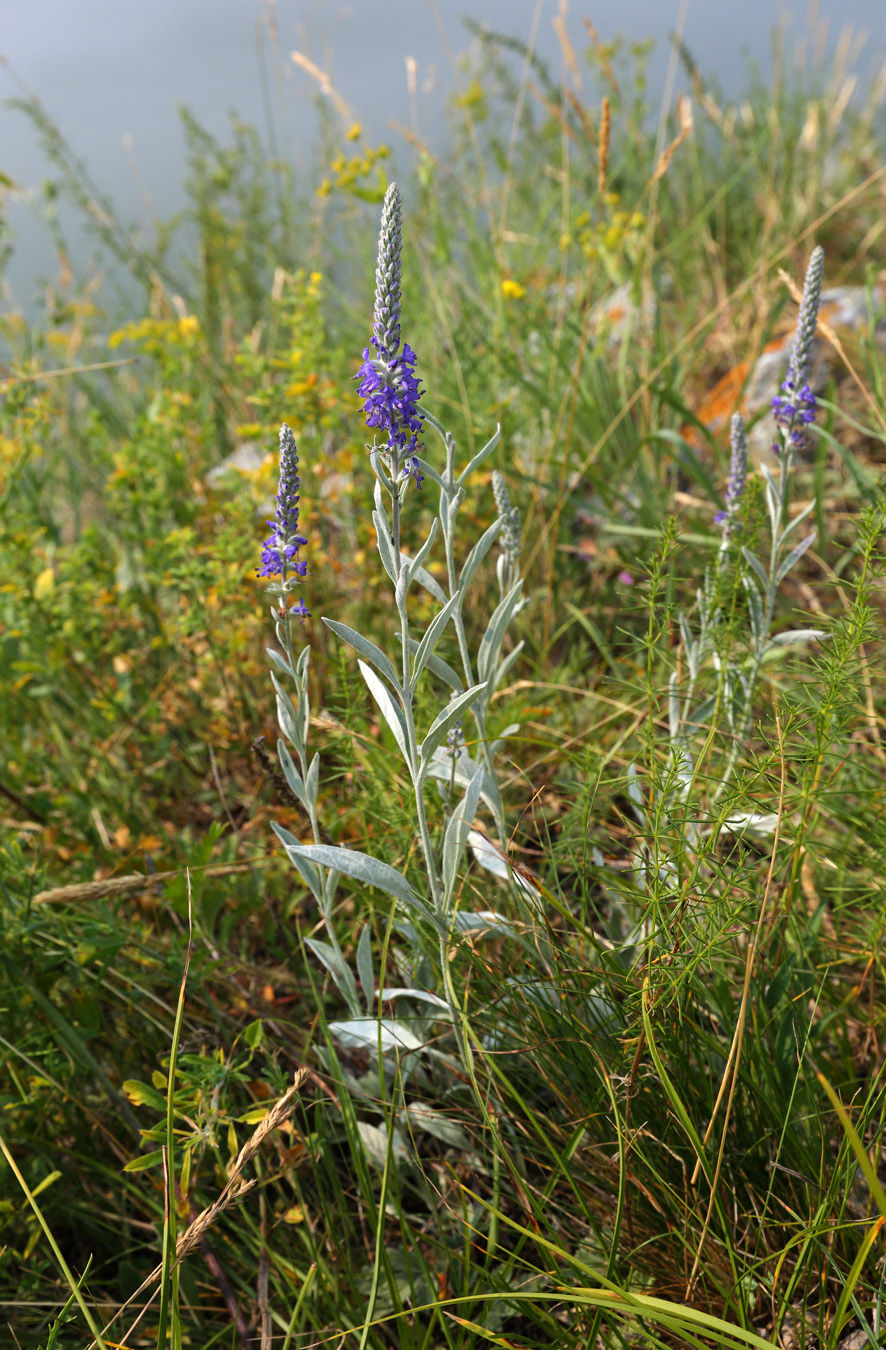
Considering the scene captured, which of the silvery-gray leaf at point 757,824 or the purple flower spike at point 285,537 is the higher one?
the purple flower spike at point 285,537

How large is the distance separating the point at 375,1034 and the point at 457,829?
0.35 m

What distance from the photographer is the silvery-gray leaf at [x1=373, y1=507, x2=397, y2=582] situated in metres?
1.05

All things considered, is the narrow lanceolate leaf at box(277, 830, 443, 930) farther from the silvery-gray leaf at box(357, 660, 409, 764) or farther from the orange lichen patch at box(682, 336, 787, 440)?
the orange lichen patch at box(682, 336, 787, 440)

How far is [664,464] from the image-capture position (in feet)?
10.4

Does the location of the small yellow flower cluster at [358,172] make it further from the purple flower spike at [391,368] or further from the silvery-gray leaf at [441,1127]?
the silvery-gray leaf at [441,1127]

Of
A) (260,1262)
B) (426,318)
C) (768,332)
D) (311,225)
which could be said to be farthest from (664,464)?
(311,225)

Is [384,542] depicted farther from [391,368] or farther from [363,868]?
[363,868]

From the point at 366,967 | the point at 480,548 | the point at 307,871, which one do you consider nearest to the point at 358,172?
the point at 480,548

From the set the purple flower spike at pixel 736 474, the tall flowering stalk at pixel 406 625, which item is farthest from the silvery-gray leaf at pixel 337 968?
the purple flower spike at pixel 736 474

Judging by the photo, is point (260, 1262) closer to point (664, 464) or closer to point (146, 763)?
point (146, 763)

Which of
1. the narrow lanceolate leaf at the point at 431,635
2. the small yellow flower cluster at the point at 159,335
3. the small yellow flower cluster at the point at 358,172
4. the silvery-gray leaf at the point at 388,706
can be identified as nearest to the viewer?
the narrow lanceolate leaf at the point at 431,635

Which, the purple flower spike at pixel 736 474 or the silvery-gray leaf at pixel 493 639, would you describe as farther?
the purple flower spike at pixel 736 474

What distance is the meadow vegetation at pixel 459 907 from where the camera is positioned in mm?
1161

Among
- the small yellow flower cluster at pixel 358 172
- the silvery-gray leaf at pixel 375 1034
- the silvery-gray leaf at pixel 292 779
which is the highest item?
the small yellow flower cluster at pixel 358 172
